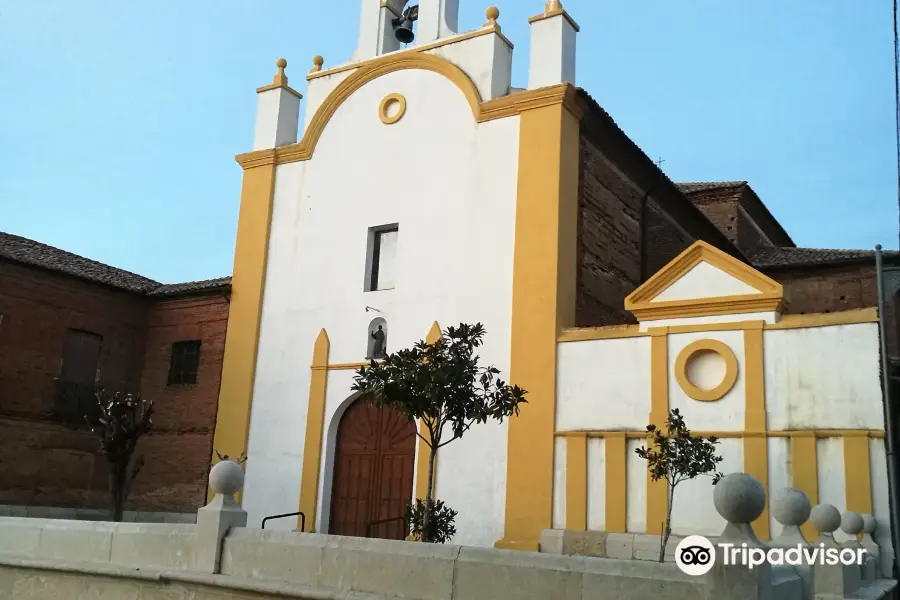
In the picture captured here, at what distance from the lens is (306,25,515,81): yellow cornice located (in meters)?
16.0

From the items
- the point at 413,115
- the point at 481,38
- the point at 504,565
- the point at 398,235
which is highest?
the point at 481,38

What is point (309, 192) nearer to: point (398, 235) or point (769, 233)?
point (398, 235)

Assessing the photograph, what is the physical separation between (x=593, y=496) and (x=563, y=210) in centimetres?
456

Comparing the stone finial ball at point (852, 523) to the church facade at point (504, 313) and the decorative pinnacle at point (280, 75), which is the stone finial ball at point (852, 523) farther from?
the decorative pinnacle at point (280, 75)

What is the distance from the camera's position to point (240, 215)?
60.7 ft

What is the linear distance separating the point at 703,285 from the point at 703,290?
0.24 feet

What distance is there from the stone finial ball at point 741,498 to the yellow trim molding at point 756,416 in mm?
6946

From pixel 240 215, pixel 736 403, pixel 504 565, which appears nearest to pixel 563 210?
pixel 736 403

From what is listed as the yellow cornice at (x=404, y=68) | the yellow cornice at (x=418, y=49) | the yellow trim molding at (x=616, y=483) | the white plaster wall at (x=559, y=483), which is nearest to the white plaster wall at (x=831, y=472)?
the yellow trim molding at (x=616, y=483)

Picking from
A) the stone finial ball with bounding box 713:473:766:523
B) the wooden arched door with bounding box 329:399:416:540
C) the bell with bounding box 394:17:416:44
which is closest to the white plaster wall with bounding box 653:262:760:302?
the wooden arched door with bounding box 329:399:416:540


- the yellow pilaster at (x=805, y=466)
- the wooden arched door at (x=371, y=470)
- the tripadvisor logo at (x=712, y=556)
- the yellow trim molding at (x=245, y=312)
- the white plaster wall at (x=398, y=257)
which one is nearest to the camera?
the tripadvisor logo at (x=712, y=556)

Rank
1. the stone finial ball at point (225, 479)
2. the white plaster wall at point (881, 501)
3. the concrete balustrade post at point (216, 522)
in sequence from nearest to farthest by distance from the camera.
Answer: the concrete balustrade post at point (216, 522)
the stone finial ball at point (225, 479)
the white plaster wall at point (881, 501)

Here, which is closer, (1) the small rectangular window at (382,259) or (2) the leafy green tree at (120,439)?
(2) the leafy green tree at (120,439)

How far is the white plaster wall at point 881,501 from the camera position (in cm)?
1113
